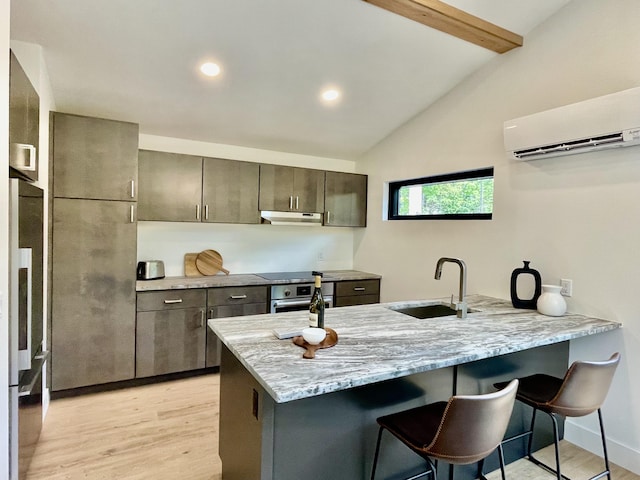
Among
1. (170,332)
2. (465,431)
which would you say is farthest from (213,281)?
(465,431)

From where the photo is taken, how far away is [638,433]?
88.0 inches

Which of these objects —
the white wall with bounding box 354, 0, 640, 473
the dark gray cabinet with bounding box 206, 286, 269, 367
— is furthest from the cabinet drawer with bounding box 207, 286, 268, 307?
the white wall with bounding box 354, 0, 640, 473

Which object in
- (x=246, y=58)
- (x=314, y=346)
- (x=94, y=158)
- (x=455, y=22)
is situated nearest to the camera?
(x=314, y=346)

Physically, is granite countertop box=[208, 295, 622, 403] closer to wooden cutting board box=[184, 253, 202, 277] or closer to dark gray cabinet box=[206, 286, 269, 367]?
dark gray cabinet box=[206, 286, 269, 367]

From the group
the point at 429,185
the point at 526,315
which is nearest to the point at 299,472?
the point at 526,315

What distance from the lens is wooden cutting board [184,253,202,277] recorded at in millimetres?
3786

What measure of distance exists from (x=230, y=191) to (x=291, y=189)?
0.68 meters

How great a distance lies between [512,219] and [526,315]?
32.3 inches

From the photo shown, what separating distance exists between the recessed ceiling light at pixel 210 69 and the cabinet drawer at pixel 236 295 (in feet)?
6.00

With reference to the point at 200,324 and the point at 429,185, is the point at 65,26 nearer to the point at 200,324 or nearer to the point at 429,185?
the point at 200,324

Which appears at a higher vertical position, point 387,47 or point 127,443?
point 387,47

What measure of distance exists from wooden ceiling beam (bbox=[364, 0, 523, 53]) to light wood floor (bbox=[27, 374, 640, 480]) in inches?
113

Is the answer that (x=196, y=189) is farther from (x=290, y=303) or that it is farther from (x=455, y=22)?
(x=455, y=22)

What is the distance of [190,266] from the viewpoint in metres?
3.80
